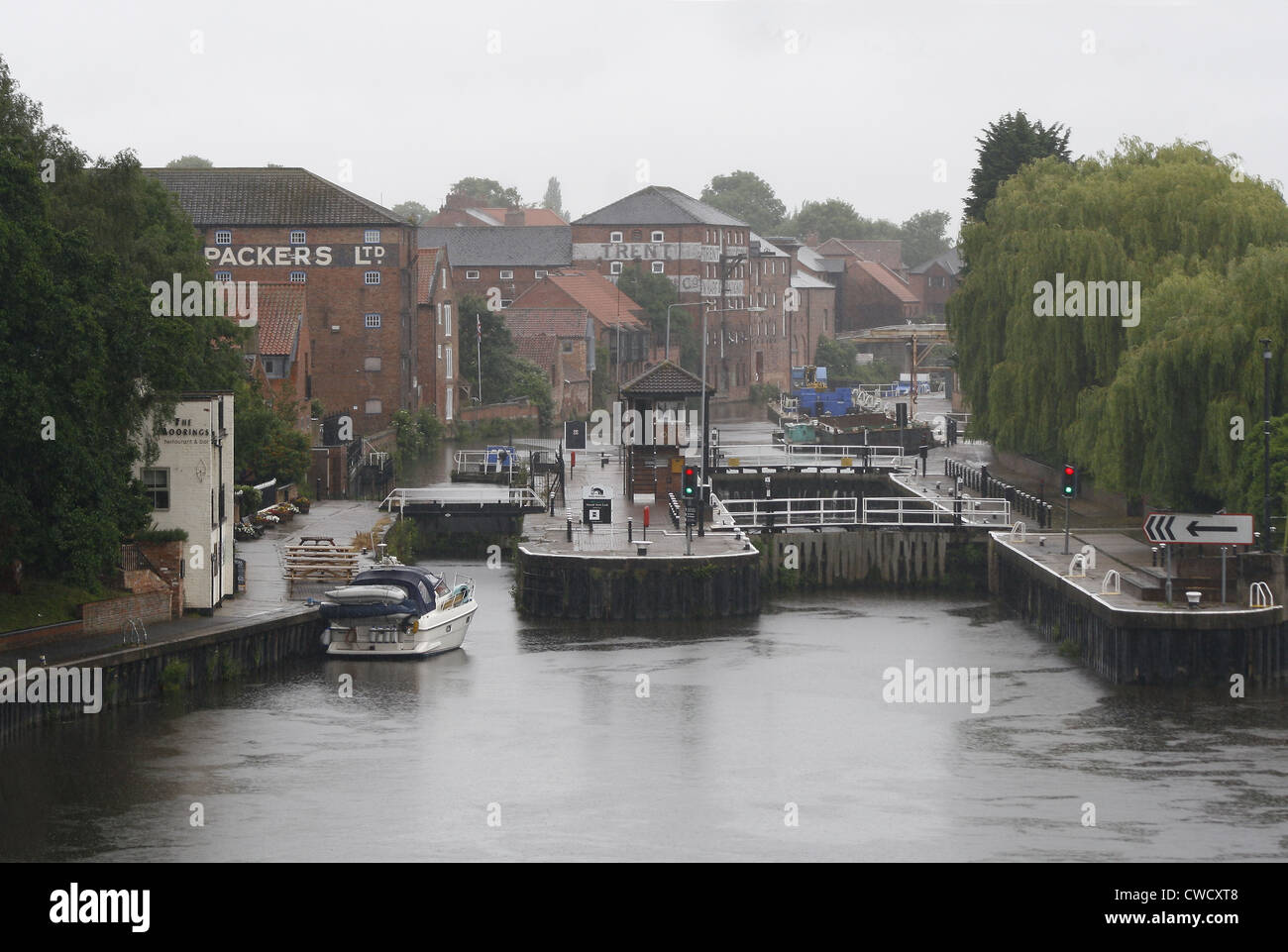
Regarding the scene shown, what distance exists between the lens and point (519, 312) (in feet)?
403

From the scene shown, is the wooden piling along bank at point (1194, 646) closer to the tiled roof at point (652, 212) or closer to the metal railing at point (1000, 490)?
the metal railing at point (1000, 490)

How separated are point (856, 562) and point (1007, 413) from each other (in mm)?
9231

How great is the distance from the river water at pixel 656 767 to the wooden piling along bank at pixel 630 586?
300 cm

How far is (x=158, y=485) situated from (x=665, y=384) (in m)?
20.4

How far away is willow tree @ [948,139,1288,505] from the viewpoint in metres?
48.4

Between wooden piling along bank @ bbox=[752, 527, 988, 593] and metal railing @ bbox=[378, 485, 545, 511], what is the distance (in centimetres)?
892

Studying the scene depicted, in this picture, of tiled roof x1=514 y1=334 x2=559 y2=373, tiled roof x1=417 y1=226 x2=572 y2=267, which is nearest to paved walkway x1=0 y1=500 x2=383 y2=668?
tiled roof x1=514 y1=334 x2=559 y2=373

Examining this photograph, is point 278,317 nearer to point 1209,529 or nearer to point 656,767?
point 1209,529

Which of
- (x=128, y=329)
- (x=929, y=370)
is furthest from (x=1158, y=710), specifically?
(x=929, y=370)

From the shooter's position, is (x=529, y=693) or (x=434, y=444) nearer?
(x=529, y=693)

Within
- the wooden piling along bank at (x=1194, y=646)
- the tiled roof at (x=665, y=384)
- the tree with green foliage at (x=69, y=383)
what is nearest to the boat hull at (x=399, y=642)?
the tree with green foliage at (x=69, y=383)

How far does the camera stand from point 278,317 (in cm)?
8156

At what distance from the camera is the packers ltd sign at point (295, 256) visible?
9112cm
